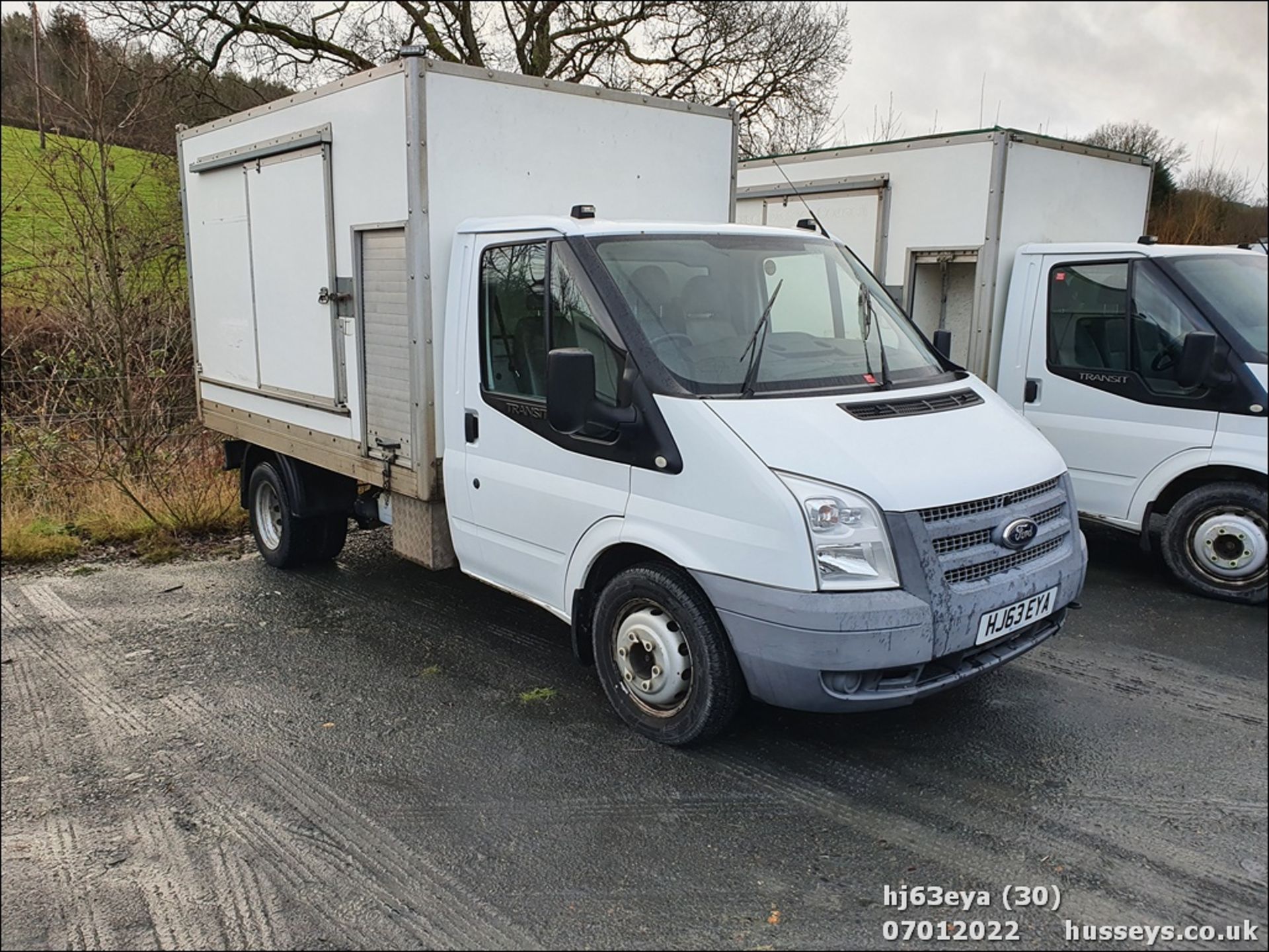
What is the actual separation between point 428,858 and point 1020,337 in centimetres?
544

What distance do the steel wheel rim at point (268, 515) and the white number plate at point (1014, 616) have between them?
4972mm

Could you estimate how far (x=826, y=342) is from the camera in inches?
176

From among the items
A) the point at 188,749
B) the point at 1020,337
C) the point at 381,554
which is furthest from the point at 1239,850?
the point at 381,554

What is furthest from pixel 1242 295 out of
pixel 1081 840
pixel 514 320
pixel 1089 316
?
pixel 1089 316

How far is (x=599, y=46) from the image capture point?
1733 cm

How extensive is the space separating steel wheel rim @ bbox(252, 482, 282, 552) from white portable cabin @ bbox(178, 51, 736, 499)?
0.46 meters

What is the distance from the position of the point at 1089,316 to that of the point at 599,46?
1297 cm

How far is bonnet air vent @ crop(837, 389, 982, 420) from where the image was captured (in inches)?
Result: 156

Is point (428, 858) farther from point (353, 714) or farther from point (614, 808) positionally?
point (353, 714)

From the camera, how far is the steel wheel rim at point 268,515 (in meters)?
7.08

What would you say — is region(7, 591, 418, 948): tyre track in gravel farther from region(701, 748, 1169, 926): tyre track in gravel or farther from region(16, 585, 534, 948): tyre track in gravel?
region(701, 748, 1169, 926): tyre track in gravel

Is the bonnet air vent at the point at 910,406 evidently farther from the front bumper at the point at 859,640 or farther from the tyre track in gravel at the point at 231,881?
the tyre track in gravel at the point at 231,881

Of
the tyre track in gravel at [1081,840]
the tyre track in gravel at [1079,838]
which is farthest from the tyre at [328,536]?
the tyre track in gravel at [1081,840]

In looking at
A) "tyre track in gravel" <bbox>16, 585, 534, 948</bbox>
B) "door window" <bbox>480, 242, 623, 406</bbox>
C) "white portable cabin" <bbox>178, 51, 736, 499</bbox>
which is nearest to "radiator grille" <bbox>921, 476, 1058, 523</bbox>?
"door window" <bbox>480, 242, 623, 406</bbox>
